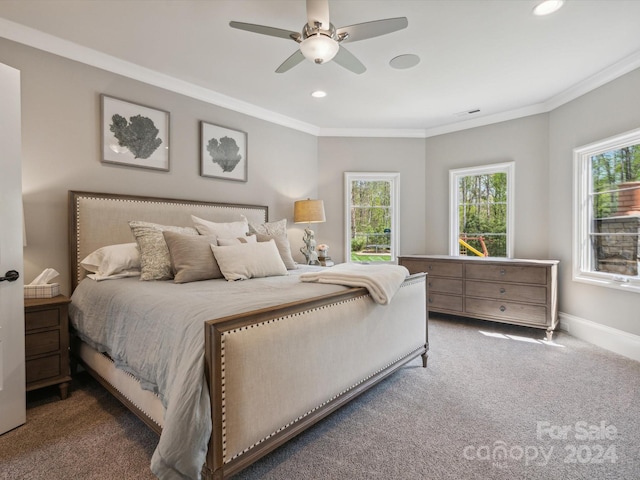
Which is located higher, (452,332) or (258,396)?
(258,396)

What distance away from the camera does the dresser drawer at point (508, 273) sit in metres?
3.52

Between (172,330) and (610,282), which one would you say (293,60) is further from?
(610,282)

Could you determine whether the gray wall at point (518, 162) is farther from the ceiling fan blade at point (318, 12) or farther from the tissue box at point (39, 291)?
the tissue box at point (39, 291)

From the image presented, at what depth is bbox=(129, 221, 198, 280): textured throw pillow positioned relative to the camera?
93.8 inches

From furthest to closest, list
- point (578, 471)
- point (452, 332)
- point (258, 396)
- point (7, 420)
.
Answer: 1. point (452, 332)
2. point (7, 420)
3. point (578, 471)
4. point (258, 396)

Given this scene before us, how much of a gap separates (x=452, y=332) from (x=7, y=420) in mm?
3744

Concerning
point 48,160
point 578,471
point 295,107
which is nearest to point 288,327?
point 578,471

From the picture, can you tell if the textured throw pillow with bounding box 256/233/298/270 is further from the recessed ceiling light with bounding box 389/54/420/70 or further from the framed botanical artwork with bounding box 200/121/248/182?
the recessed ceiling light with bounding box 389/54/420/70

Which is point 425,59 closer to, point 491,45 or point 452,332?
point 491,45

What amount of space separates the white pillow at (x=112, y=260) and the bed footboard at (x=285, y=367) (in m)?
1.59

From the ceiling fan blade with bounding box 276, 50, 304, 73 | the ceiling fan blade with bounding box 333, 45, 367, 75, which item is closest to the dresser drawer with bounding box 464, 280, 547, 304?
the ceiling fan blade with bounding box 333, 45, 367, 75

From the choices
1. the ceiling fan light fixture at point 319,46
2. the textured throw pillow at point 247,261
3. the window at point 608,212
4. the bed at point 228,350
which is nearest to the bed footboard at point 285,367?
the bed at point 228,350

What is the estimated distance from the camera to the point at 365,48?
→ 2.72 m

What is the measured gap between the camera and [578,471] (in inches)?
60.6
